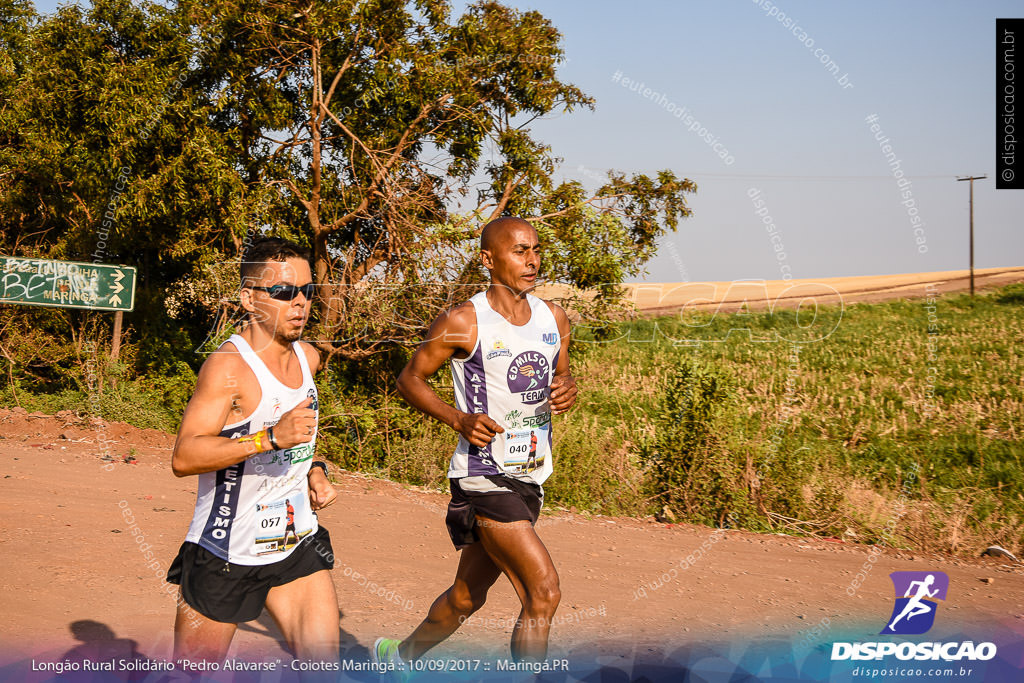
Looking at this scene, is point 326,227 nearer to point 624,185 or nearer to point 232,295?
point 232,295

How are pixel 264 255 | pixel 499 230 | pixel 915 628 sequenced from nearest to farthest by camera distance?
pixel 264 255
pixel 499 230
pixel 915 628

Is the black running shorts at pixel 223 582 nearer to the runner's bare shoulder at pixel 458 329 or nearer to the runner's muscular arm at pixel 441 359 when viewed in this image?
the runner's muscular arm at pixel 441 359

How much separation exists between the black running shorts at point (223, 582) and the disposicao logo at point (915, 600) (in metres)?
3.67

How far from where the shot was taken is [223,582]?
279cm

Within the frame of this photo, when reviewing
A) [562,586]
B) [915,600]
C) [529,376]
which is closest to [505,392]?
[529,376]

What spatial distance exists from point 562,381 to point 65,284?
8.11 meters

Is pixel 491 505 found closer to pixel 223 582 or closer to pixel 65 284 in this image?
pixel 223 582

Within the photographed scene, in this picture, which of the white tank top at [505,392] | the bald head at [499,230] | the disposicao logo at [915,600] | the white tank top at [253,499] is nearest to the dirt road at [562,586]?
A: the disposicao logo at [915,600]

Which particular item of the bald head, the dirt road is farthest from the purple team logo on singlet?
the dirt road

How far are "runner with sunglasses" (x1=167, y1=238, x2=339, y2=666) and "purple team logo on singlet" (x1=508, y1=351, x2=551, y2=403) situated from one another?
0.94 metres

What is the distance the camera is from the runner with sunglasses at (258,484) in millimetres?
2668

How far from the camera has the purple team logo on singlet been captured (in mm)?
3633
